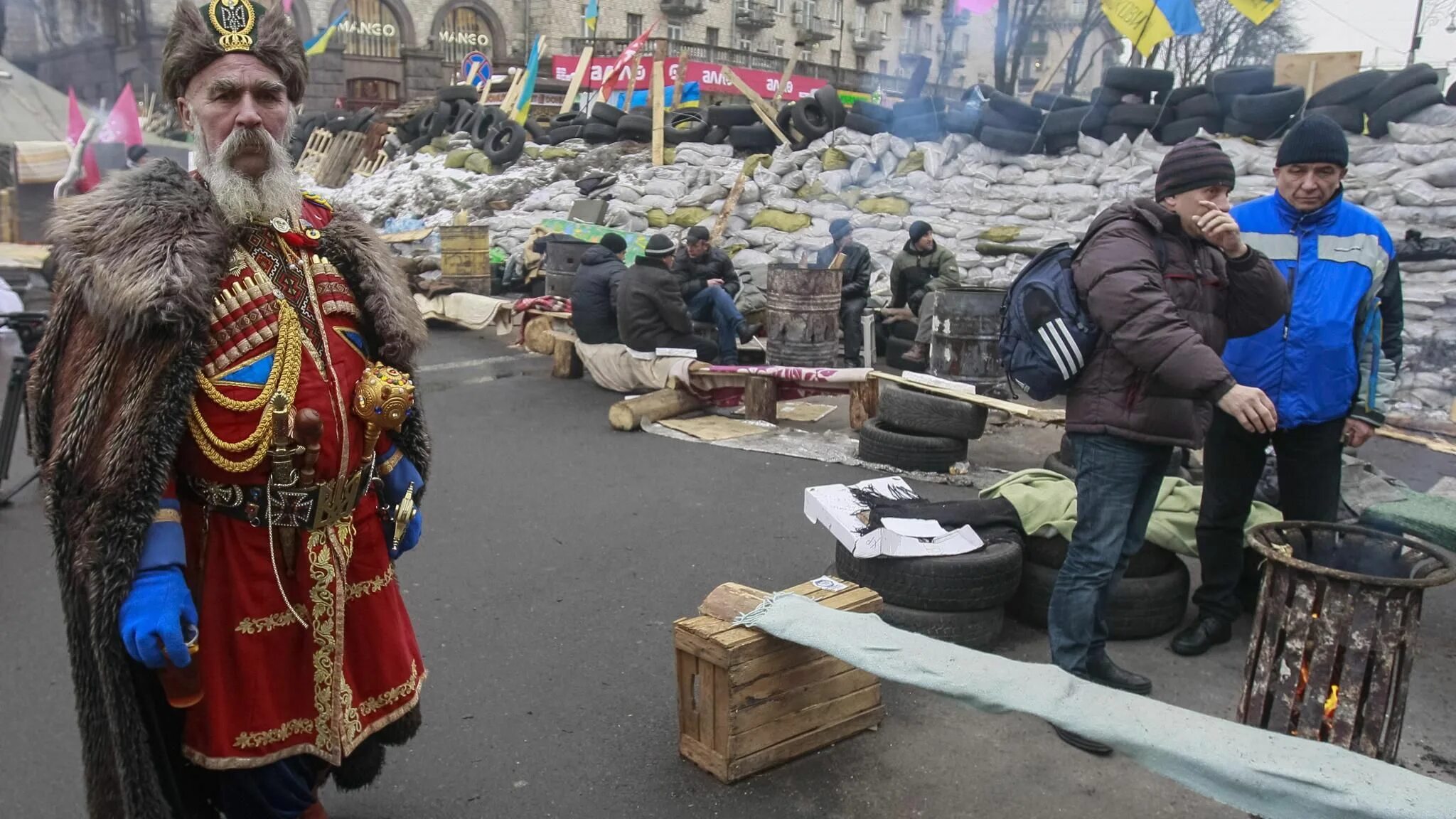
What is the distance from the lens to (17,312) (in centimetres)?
571

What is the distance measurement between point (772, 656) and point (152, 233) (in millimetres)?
2070

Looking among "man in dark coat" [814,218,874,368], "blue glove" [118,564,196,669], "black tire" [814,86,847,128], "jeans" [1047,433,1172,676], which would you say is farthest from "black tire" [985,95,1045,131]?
Answer: "blue glove" [118,564,196,669]

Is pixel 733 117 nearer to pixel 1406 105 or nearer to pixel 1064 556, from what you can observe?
pixel 1406 105

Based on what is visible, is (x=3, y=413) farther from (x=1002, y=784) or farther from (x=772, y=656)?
(x=1002, y=784)

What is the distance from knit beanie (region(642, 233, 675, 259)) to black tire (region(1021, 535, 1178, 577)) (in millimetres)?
5315

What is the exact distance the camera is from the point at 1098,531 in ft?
11.3

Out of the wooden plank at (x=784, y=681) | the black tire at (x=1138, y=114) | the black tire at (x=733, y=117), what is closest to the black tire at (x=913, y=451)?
the wooden plank at (x=784, y=681)

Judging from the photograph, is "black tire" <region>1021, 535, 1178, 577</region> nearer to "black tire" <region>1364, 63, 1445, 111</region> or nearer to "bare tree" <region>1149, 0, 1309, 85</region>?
"black tire" <region>1364, 63, 1445, 111</region>

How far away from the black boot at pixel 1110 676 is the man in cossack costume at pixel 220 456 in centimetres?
246

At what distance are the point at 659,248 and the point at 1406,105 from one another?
805 cm

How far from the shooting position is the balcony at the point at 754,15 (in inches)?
2018

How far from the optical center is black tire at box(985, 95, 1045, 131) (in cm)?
1365

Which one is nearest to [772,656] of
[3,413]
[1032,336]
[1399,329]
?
[1032,336]

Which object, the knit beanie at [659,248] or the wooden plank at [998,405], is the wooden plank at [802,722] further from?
the knit beanie at [659,248]
